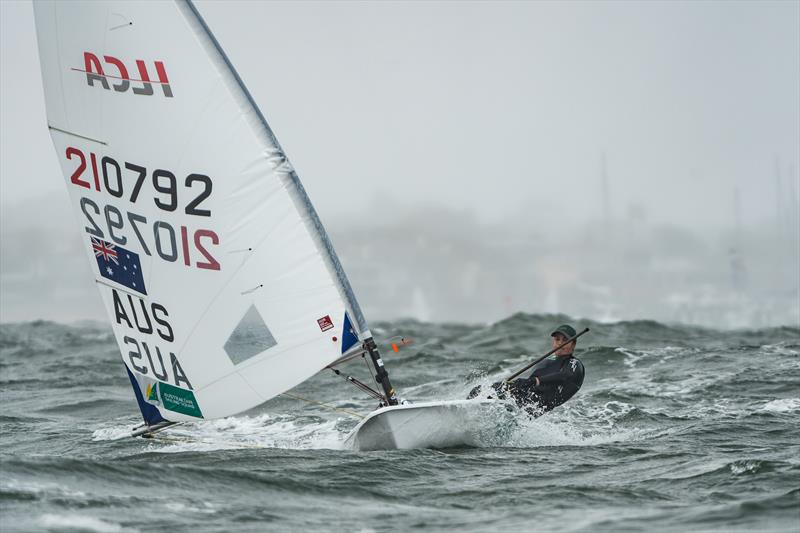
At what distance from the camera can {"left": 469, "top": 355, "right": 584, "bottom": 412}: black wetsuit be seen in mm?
10445

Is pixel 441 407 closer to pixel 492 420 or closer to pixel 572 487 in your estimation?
pixel 492 420

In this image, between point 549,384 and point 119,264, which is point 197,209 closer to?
point 119,264

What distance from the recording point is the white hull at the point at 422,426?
9.42 meters

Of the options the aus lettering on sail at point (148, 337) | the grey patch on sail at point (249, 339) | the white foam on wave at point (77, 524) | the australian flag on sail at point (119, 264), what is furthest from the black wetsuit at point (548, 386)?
the white foam on wave at point (77, 524)

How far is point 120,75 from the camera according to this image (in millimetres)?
9078

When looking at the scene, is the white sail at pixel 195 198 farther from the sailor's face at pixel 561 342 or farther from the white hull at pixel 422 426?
the sailor's face at pixel 561 342

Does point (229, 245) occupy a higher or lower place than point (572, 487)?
higher

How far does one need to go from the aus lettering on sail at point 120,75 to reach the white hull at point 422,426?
335 centimetres

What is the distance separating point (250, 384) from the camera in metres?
9.20

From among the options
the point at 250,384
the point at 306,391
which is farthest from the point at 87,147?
the point at 306,391

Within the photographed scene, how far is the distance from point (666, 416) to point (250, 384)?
5.01 meters

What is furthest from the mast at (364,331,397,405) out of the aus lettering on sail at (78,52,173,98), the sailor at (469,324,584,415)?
the aus lettering on sail at (78,52,173,98)

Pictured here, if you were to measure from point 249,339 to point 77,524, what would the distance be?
2.67 meters

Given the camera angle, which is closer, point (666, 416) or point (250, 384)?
point (250, 384)
